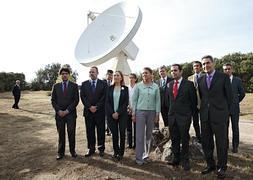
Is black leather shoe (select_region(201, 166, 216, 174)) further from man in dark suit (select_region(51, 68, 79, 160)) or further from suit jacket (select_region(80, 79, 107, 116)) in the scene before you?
man in dark suit (select_region(51, 68, 79, 160))

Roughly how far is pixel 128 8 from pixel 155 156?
13256 mm

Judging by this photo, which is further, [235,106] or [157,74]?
[157,74]

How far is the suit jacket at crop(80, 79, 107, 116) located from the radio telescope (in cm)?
923

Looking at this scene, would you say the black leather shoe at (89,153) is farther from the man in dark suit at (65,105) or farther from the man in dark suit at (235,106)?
the man in dark suit at (235,106)

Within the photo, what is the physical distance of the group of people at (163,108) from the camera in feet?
17.1

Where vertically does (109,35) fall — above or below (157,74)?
above

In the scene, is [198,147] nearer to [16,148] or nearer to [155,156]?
[155,156]

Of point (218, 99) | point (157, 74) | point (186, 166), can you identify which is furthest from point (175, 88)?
point (157, 74)

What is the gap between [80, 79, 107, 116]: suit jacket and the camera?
665 cm

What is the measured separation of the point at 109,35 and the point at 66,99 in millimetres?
12064

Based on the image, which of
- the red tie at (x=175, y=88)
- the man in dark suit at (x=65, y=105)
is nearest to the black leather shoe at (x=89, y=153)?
the man in dark suit at (x=65, y=105)

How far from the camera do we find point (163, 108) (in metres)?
7.42

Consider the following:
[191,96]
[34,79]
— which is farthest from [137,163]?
[34,79]

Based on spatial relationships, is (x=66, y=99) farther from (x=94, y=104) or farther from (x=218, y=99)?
(x=218, y=99)
